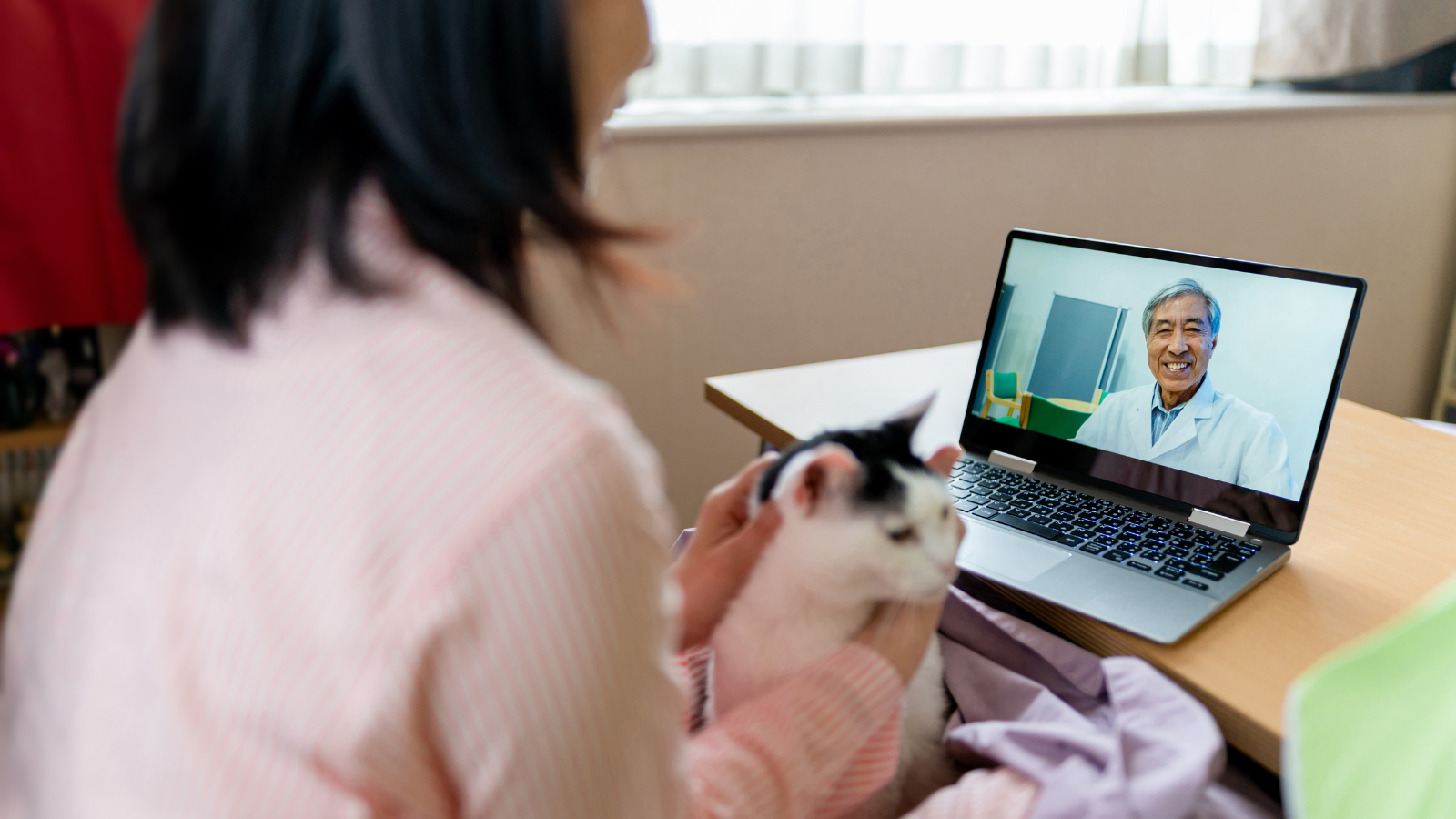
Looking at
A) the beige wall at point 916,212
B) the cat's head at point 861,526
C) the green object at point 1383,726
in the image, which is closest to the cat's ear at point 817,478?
the cat's head at point 861,526

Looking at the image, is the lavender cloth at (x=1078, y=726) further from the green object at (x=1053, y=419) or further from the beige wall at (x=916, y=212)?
the beige wall at (x=916, y=212)

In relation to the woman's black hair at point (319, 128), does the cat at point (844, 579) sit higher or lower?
lower

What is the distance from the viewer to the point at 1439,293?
279 cm

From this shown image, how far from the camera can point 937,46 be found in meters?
1.97

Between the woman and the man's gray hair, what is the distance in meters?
0.64

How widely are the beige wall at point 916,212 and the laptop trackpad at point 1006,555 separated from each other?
0.79 m

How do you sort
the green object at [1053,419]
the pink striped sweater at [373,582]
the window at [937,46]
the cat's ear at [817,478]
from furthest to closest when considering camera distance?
the window at [937,46] < the green object at [1053,419] < the cat's ear at [817,478] < the pink striped sweater at [373,582]

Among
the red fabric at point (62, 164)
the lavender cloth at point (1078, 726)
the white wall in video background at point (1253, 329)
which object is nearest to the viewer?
the lavender cloth at point (1078, 726)

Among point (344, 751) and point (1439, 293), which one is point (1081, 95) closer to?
point (1439, 293)

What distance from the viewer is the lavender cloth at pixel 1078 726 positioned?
631mm

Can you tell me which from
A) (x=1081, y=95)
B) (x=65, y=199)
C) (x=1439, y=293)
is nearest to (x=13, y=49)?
(x=65, y=199)

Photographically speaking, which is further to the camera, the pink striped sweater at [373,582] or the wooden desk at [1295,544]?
the wooden desk at [1295,544]

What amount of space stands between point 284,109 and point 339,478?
17cm

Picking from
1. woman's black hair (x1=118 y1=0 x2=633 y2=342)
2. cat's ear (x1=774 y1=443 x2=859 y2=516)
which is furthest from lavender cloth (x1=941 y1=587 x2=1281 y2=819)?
woman's black hair (x1=118 y1=0 x2=633 y2=342)
